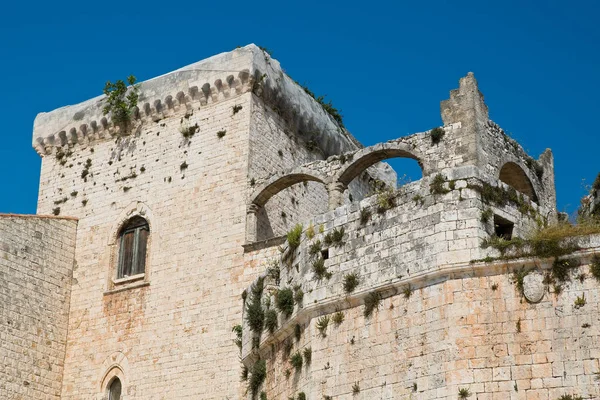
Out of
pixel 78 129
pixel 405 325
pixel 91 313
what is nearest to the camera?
pixel 405 325

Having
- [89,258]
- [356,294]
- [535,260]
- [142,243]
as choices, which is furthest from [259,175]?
[535,260]

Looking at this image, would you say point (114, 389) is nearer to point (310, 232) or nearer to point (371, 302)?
point (310, 232)

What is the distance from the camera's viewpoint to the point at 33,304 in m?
22.0

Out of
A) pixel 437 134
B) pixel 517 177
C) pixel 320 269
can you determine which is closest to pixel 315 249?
pixel 320 269

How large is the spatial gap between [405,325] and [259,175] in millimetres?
10615

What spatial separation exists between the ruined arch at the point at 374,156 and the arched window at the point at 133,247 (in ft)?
15.5

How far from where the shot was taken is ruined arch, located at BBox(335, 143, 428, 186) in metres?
20.4

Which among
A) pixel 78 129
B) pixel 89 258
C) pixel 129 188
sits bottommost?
pixel 89 258

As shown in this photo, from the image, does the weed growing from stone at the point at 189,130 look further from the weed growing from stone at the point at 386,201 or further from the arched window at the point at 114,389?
the weed growing from stone at the point at 386,201

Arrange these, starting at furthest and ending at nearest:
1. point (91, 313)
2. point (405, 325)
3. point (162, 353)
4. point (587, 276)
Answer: point (91, 313)
point (162, 353)
point (405, 325)
point (587, 276)

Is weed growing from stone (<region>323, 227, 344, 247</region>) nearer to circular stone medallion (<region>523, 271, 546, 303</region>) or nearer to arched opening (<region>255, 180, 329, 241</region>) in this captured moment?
circular stone medallion (<region>523, 271, 546, 303</region>)

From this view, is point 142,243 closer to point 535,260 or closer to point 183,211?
point 183,211

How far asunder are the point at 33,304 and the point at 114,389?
2584mm

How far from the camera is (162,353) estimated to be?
20875 mm
